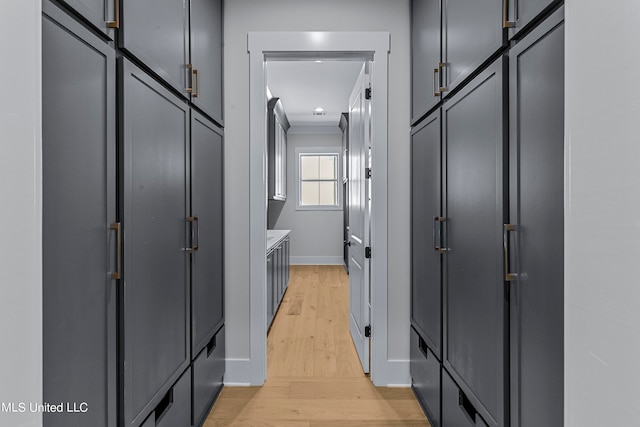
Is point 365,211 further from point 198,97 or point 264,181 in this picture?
point 198,97

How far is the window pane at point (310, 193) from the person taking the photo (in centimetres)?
731

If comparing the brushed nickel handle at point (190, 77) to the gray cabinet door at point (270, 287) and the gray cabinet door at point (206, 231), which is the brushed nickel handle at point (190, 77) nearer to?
the gray cabinet door at point (206, 231)

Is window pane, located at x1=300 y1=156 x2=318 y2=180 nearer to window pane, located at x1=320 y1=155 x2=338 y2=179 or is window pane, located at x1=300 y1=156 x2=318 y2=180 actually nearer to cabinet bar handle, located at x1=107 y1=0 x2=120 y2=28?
window pane, located at x1=320 y1=155 x2=338 y2=179

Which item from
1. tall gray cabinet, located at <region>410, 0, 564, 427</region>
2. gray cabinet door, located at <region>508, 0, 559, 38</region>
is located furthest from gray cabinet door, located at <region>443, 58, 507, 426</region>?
gray cabinet door, located at <region>508, 0, 559, 38</region>

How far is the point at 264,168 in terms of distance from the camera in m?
2.35

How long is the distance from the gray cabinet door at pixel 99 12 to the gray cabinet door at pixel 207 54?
2.21 ft

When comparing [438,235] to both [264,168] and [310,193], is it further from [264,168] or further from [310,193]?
[310,193]

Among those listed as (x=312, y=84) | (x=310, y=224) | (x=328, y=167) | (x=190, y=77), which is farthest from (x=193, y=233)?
(x=328, y=167)

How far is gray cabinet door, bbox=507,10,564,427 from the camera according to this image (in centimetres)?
91

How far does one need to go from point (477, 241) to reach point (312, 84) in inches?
155
